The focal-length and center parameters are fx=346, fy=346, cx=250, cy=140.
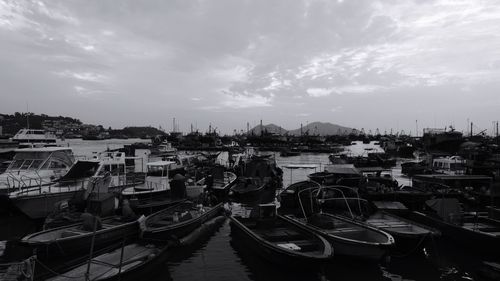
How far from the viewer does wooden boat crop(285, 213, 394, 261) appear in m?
12.9

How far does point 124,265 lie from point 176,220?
5.47 meters

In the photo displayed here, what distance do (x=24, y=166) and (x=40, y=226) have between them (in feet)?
21.8

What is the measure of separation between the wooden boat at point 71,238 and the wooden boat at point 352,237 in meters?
8.02

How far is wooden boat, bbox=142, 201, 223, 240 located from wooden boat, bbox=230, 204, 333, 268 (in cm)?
221

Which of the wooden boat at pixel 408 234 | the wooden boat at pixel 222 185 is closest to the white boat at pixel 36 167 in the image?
the wooden boat at pixel 222 185

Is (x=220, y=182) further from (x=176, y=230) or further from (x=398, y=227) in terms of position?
(x=398, y=227)

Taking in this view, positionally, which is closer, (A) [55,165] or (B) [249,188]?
(A) [55,165]

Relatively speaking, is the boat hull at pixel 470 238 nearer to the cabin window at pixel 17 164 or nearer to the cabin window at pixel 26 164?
the cabin window at pixel 26 164

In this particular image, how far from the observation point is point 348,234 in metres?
14.8

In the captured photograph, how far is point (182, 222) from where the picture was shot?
55.1ft

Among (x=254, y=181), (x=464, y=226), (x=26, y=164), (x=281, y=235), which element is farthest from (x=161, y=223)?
(x=254, y=181)

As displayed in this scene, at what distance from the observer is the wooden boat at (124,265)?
35.6 feet

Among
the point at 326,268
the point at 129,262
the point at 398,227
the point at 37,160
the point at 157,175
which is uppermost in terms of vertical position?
the point at 37,160

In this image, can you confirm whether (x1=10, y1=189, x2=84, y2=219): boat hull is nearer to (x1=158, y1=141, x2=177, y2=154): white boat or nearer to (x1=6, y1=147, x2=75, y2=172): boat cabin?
(x1=6, y1=147, x2=75, y2=172): boat cabin
